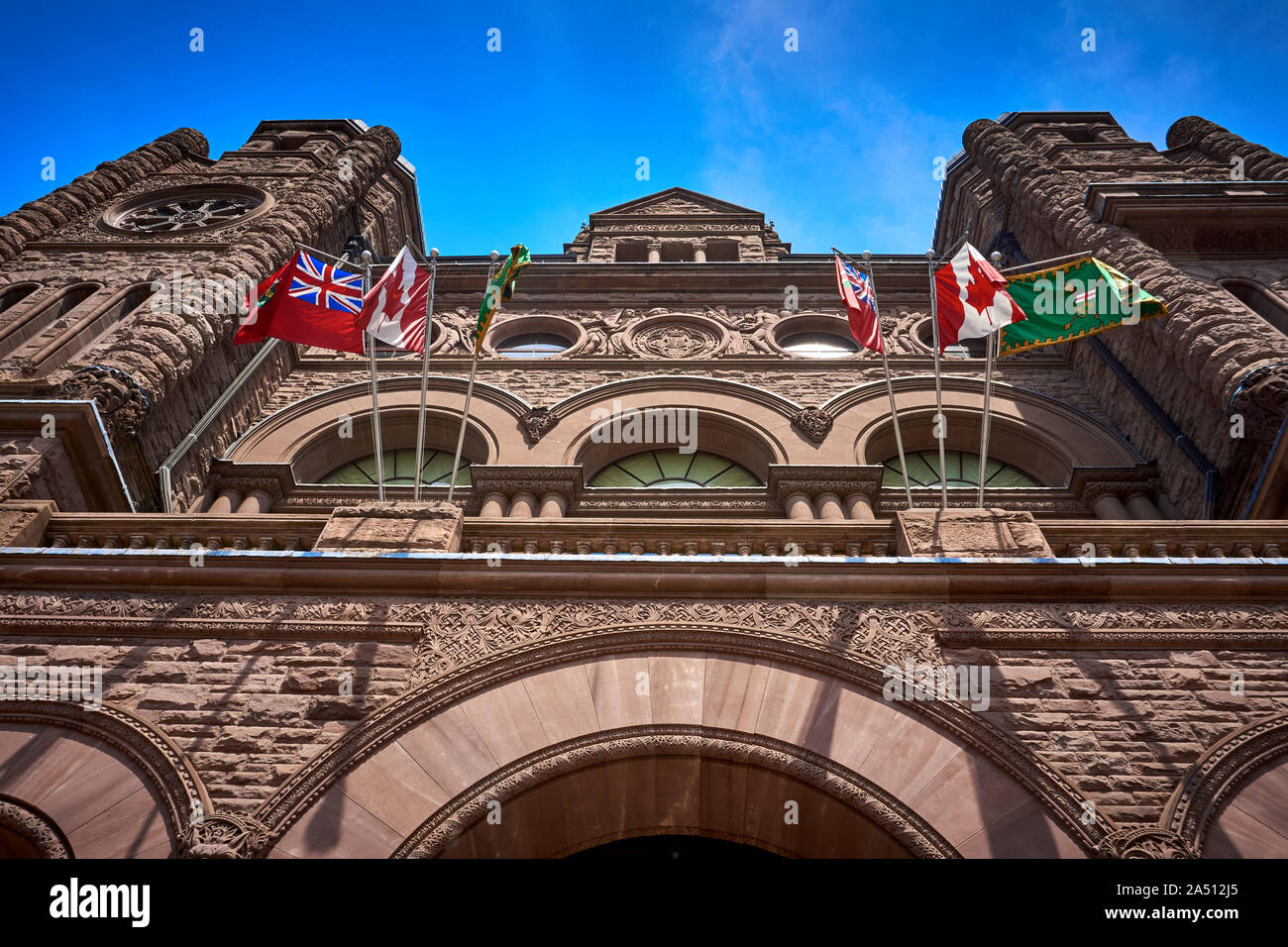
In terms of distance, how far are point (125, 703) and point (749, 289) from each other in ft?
48.2

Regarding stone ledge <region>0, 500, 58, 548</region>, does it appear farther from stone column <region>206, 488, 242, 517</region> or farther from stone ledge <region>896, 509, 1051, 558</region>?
stone ledge <region>896, 509, 1051, 558</region>

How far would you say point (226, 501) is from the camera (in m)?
13.4

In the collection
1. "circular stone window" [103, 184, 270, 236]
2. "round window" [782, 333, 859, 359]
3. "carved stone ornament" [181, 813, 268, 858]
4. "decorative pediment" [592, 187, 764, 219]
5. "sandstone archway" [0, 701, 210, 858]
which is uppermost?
"decorative pediment" [592, 187, 764, 219]

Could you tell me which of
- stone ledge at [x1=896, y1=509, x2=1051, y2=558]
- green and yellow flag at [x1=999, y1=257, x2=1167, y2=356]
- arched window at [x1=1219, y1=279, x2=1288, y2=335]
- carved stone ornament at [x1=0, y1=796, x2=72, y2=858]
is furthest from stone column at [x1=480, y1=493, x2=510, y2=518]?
arched window at [x1=1219, y1=279, x2=1288, y2=335]

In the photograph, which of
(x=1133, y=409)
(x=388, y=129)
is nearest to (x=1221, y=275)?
(x=1133, y=409)

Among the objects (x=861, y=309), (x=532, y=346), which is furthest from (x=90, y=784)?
(x=532, y=346)

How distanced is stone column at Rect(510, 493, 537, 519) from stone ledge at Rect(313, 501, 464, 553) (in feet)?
12.0

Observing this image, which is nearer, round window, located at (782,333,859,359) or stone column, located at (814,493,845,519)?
stone column, located at (814,493,845,519)

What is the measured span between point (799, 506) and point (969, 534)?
174 inches

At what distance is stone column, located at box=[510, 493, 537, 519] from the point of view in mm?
12528

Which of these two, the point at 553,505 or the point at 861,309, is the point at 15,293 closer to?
the point at 553,505

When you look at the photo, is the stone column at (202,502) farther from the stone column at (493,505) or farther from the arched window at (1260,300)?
the arched window at (1260,300)

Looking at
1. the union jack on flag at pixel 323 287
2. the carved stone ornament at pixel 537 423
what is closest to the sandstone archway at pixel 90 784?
the union jack on flag at pixel 323 287
